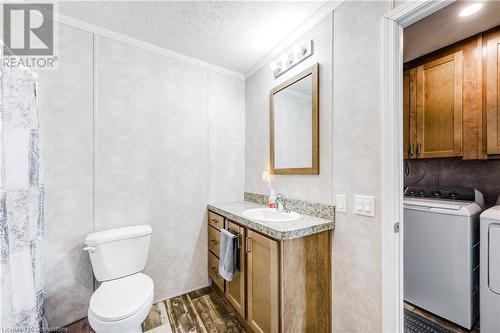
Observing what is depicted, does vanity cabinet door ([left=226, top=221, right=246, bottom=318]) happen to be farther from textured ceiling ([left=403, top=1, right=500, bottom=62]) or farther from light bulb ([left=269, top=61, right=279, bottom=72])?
textured ceiling ([left=403, top=1, right=500, bottom=62])

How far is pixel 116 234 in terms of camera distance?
1.69 m

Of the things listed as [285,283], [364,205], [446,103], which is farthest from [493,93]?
[285,283]

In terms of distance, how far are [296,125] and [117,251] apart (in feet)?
5.77

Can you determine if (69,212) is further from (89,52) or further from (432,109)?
(432,109)

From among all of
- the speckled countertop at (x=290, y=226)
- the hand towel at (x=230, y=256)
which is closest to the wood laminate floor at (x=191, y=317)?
the hand towel at (x=230, y=256)

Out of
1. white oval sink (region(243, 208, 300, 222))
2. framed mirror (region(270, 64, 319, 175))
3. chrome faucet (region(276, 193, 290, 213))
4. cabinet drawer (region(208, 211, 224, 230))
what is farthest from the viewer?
cabinet drawer (region(208, 211, 224, 230))

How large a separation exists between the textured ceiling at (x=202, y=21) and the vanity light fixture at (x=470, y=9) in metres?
0.97

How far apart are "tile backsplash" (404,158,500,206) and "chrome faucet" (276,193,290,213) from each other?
1551 mm

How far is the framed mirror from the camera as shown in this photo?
1.66 m

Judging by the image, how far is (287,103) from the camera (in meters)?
1.98

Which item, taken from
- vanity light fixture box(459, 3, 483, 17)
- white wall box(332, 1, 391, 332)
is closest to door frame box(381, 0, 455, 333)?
white wall box(332, 1, 391, 332)

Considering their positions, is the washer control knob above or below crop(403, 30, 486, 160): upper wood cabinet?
below

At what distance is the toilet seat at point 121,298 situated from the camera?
128 centimetres

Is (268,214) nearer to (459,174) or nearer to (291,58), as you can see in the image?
(291,58)
